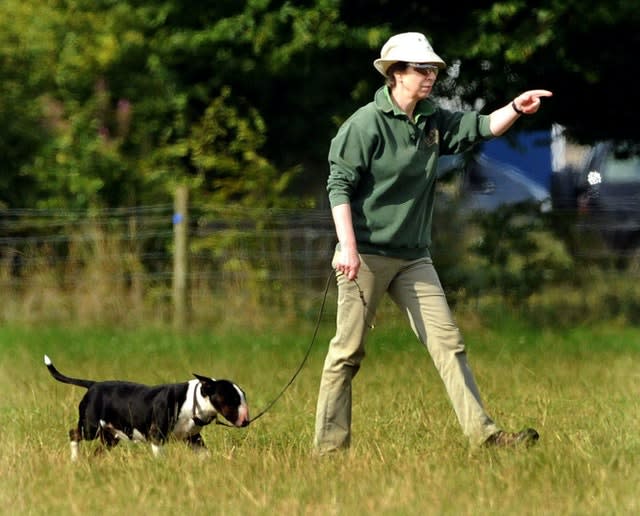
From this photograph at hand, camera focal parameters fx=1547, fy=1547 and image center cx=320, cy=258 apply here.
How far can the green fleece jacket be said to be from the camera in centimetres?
729

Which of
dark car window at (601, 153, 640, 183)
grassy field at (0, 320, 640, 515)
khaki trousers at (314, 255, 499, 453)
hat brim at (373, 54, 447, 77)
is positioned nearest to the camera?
grassy field at (0, 320, 640, 515)

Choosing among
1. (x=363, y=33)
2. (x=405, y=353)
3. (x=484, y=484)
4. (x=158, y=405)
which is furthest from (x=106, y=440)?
(x=363, y=33)

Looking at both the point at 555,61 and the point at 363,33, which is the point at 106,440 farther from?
the point at 555,61

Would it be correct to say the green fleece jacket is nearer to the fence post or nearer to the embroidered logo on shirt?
the embroidered logo on shirt

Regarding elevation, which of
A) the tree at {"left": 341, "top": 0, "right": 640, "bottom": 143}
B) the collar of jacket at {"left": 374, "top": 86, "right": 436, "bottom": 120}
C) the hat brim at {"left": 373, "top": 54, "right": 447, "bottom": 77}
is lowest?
the collar of jacket at {"left": 374, "top": 86, "right": 436, "bottom": 120}

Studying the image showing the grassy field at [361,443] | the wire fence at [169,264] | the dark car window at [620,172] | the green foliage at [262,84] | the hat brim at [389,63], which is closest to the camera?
the grassy field at [361,443]

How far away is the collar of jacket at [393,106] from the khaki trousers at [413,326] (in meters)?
0.71

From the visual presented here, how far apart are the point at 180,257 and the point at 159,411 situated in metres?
8.16

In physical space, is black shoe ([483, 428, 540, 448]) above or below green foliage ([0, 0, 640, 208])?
below

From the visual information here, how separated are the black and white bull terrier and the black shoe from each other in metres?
1.19

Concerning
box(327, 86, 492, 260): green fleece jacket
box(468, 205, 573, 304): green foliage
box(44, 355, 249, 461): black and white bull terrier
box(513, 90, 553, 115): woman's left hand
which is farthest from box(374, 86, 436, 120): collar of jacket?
box(468, 205, 573, 304): green foliage

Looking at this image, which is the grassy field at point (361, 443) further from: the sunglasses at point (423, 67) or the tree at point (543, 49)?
the tree at point (543, 49)

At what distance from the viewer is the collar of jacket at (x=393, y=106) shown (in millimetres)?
7332

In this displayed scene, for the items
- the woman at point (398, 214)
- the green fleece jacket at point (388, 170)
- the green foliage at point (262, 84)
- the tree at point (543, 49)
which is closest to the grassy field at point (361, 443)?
the woman at point (398, 214)
